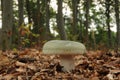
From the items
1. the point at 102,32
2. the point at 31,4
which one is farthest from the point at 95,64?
the point at 102,32

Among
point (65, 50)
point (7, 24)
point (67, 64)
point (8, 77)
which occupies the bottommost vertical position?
point (8, 77)

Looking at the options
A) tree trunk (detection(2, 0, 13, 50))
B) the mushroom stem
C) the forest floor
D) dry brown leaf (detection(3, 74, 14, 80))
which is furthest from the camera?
tree trunk (detection(2, 0, 13, 50))

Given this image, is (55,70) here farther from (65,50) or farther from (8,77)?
(8,77)

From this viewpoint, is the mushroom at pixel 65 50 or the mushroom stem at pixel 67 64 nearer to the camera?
the mushroom at pixel 65 50

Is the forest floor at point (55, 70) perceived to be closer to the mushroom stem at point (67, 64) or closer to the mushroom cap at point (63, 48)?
the mushroom stem at point (67, 64)

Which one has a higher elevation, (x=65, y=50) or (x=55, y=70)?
(x=65, y=50)

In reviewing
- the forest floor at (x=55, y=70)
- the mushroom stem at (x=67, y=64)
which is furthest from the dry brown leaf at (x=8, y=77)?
the mushroom stem at (x=67, y=64)

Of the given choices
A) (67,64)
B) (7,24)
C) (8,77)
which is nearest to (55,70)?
(67,64)

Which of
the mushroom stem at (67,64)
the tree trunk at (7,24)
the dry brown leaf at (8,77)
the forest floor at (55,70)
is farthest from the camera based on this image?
the tree trunk at (7,24)

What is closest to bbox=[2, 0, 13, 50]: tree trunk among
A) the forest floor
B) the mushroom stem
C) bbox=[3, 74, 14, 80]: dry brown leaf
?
the forest floor

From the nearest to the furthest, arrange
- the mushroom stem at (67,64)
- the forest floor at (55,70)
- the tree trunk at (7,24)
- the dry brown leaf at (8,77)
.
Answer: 1. the forest floor at (55,70)
2. the dry brown leaf at (8,77)
3. the mushroom stem at (67,64)
4. the tree trunk at (7,24)

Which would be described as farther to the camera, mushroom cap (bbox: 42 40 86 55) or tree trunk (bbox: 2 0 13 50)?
tree trunk (bbox: 2 0 13 50)

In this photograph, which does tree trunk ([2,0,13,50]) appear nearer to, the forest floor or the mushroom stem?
the forest floor
